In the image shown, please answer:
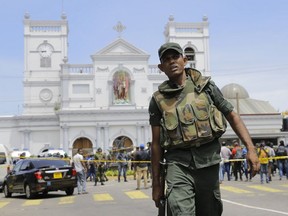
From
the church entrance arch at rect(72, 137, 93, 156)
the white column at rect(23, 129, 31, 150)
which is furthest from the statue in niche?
the white column at rect(23, 129, 31, 150)

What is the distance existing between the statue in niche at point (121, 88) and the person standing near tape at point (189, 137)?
5346 centimetres

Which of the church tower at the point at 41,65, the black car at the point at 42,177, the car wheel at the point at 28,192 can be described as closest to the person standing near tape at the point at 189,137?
the black car at the point at 42,177

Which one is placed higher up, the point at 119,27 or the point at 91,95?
the point at 119,27

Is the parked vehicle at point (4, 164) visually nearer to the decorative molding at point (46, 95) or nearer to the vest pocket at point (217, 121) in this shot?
the vest pocket at point (217, 121)

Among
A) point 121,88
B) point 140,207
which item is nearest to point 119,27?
point 121,88

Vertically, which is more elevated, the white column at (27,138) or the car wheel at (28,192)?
the white column at (27,138)

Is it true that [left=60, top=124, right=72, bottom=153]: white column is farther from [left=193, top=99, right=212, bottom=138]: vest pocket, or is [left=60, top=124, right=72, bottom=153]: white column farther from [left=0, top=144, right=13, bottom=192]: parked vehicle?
[left=193, top=99, right=212, bottom=138]: vest pocket

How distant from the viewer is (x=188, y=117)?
452 centimetres

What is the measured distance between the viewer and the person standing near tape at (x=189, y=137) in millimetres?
4461

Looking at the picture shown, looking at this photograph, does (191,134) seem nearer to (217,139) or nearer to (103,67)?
(217,139)

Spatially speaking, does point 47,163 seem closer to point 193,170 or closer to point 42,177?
point 42,177

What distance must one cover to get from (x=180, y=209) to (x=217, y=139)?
2.58 ft

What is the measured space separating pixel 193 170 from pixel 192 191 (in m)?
0.19

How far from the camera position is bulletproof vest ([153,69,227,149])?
14.7 ft
